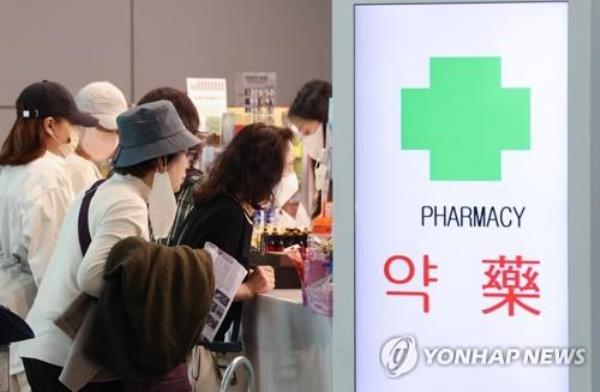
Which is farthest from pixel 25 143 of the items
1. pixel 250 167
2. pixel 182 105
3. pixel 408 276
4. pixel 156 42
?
pixel 156 42

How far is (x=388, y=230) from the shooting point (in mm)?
1639

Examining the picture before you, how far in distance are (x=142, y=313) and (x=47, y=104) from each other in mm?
1363

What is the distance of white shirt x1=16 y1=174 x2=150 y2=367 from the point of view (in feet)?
8.68

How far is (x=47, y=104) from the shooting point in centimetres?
374

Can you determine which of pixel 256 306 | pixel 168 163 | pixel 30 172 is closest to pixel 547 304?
pixel 168 163

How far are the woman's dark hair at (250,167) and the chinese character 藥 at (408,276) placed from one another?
160cm

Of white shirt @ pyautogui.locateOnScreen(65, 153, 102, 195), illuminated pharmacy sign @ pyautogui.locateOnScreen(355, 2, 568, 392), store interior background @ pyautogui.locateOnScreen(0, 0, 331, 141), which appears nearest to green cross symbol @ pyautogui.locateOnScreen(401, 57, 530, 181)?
illuminated pharmacy sign @ pyautogui.locateOnScreen(355, 2, 568, 392)

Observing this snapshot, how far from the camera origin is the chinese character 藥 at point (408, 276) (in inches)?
64.4

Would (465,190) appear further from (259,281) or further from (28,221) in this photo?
(28,221)

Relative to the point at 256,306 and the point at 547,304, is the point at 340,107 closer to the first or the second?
the point at 547,304

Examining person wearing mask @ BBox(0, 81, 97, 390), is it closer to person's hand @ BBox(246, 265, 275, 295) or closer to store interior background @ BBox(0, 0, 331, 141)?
person's hand @ BBox(246, 265, 275, 295)

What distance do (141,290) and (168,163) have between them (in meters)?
0.42

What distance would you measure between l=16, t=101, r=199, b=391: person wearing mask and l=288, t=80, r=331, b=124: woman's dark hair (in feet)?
4.85

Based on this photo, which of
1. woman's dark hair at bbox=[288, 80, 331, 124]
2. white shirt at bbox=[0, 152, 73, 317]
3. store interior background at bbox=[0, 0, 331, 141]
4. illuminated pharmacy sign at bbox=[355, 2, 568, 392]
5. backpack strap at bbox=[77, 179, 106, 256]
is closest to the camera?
illuminated pharmacy sign at bbox=[355, 2, 568, 392]
